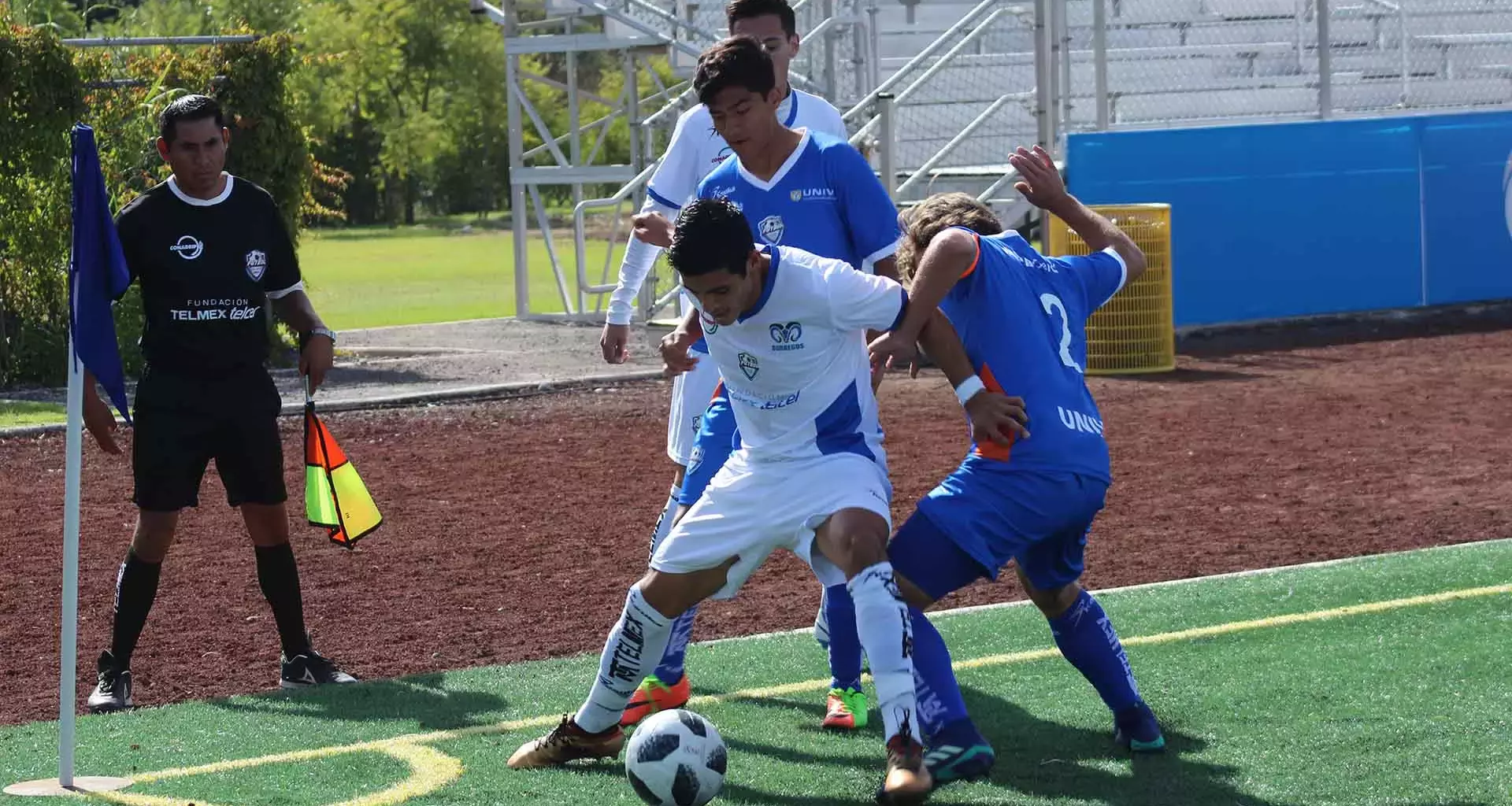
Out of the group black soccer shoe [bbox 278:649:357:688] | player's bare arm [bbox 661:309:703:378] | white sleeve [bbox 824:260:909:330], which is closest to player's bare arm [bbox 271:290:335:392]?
black soccer shoe [bbox 278:649:357:688]

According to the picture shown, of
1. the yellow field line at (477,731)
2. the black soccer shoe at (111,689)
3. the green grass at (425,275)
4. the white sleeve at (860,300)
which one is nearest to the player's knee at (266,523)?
the black soccer shoe at (111,689)

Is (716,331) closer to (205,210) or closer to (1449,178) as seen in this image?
(205,210)

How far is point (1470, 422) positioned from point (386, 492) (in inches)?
267

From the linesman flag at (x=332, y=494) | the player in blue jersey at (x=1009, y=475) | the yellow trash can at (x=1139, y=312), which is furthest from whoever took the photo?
the yellow trash can at (x=1139, y=312)

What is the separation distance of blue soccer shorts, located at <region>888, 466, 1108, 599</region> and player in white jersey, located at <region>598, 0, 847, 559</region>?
46.8 inches

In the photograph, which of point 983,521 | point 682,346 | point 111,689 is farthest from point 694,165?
point 111,689

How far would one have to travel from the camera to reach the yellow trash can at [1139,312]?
1524 cm

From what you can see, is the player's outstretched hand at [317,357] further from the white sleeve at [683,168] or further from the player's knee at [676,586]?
the player's knee at [676,586]

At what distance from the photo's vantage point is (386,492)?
1052 cm

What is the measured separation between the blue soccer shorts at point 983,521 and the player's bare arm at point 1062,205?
0.70 metres

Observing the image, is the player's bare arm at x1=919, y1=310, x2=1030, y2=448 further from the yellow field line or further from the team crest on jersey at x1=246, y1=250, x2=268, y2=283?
the team crest on jersey at x1=246, y1=250, x2=268, y2=283

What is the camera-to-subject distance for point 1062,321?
4965 millimetres

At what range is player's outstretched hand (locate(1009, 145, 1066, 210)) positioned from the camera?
5.05 m

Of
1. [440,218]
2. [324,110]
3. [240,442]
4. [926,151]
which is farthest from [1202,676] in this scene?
[440,218]
